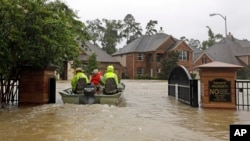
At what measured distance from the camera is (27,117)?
10672 mm

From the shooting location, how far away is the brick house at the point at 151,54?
5834 cm

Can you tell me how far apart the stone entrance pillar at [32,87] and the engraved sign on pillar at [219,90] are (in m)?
6.78

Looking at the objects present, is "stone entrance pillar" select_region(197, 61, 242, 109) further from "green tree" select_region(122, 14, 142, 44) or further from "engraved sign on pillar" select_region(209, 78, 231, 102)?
"green tree" select_region(122, 14, 142, 44)

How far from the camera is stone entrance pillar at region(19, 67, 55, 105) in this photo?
1452 cm

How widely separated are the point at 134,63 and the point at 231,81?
46832 mm

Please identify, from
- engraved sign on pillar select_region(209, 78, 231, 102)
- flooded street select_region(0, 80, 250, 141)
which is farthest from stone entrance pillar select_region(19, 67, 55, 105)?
engraved sign on pillar select_region(209, 78, 231, 102)

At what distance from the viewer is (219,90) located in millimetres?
13445

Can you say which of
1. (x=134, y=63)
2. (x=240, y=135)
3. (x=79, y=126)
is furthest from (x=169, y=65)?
(x=240, y=135)

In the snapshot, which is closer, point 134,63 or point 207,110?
point 207,110

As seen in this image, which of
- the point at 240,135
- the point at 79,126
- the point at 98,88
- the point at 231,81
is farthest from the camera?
the point at 98,88

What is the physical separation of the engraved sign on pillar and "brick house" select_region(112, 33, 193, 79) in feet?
144

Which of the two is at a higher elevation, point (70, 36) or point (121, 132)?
point (70, 36)

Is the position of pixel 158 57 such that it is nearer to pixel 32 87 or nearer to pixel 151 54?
pixel 151 54

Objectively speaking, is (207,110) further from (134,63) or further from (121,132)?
(134,63)
